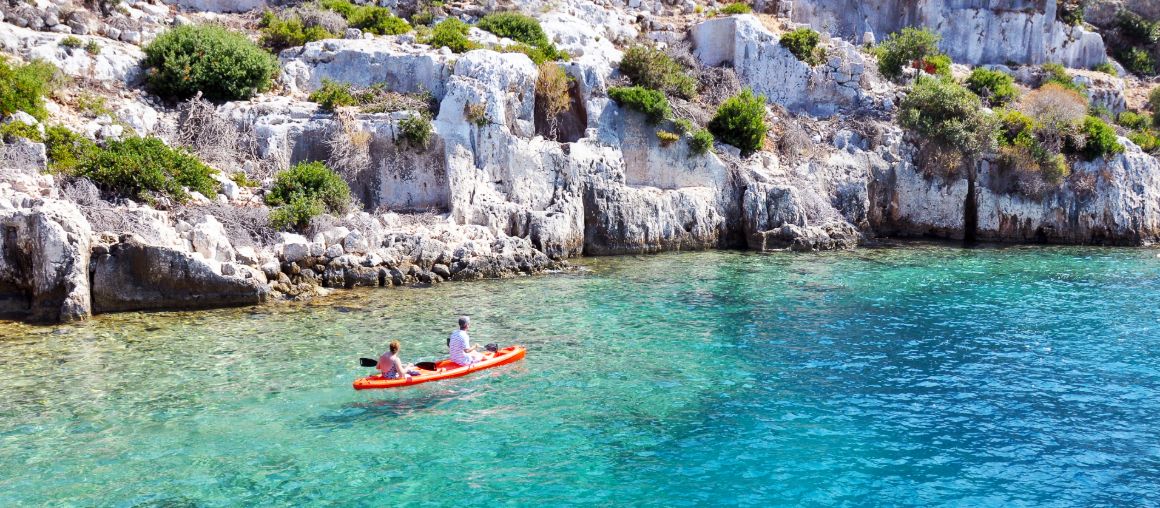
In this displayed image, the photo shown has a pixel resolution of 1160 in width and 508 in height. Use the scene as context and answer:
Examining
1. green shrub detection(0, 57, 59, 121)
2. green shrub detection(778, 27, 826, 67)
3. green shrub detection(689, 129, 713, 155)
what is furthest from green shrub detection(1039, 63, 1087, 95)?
green shrub detection(0, 57, 59, 121)

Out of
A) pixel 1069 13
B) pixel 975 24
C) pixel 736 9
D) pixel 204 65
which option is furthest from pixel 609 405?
pixel 1069 13

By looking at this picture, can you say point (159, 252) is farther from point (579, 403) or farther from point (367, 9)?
point (367, 9)

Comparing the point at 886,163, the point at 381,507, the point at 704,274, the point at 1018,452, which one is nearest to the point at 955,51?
the point at 886,163

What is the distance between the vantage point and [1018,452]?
10.4 m

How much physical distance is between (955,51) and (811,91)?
46.8 ft

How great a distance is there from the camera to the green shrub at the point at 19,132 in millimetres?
19438

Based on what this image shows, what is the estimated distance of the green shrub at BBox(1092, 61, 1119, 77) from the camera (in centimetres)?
4328

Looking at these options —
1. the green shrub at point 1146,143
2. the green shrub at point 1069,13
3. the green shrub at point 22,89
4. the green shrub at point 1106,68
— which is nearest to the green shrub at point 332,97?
the green shrub at point 22,89

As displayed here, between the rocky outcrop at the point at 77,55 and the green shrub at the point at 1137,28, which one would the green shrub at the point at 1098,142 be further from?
the rocky outcrop at the point at 77,55

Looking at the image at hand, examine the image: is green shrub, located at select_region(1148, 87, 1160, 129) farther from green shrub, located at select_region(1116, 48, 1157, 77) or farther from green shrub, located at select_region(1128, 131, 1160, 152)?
green shrub, located at select_region(1116, 48, 1157, 77)

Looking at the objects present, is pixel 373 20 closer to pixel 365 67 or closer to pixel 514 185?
→ pixel 365 67

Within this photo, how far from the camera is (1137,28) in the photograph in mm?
45906

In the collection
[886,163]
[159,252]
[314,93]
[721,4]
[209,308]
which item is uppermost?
[721,4]

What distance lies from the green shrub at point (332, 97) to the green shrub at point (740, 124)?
12.7 meters
